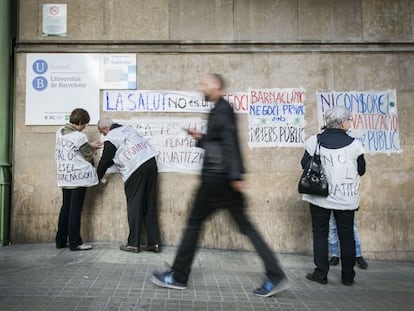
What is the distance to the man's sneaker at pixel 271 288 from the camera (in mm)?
4070

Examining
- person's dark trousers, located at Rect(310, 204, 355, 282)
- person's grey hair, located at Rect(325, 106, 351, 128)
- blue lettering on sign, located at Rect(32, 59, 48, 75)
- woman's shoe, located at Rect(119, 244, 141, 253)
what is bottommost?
woman's shoe, located at Rect(119, 244, 141, 253)

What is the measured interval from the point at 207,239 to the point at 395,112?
10.7 feet

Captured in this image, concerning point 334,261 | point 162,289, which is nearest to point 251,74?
point 334,261

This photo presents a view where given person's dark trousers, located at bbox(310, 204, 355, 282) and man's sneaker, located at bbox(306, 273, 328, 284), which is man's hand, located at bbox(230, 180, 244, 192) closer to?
person's dark trousers, located at bbox(310, 204, 355, 282)

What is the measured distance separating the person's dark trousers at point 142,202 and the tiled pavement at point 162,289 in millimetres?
275

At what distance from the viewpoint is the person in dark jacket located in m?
4.03

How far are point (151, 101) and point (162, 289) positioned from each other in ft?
9.53

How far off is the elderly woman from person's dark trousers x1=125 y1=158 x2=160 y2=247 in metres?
2.06

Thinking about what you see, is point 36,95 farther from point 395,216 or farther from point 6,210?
point 395,216

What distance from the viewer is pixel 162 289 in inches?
169

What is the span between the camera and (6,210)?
617 cm

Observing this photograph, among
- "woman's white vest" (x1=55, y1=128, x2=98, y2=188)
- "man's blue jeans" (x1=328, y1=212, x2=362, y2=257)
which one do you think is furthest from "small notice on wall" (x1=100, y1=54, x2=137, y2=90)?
"man's blue jeans" (x1=328, y1=212, x2=362, y2=257)

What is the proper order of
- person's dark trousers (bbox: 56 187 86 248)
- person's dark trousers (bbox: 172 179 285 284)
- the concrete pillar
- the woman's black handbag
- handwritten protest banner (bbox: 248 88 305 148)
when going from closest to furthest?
person's dark trousers (bbox: 172 179 285 284), the woman's black handbag, person's dark trousers (bbox: 56 187 86 248), the concrete pillar, handwritten protest banner (bbox: 248 88 305 148)

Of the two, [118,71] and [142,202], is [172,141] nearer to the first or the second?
[142,202]
